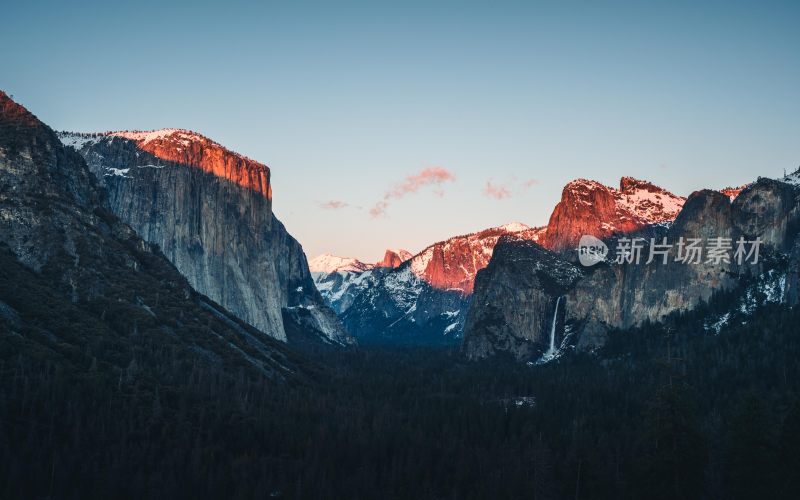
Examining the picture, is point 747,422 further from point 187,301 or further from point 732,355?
point 187,301

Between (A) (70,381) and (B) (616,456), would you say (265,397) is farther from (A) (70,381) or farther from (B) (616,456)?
(B) (616,456)

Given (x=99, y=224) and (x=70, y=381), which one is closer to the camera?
(x=70, y=381)

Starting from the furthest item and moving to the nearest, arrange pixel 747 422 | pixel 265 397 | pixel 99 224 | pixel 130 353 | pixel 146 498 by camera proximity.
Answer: pixel 99 224 < pixel 265 397 < pixel 130 353 < pixel 146 498 < pixel 747 422

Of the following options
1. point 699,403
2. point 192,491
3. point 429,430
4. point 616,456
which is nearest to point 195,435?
point 192,491

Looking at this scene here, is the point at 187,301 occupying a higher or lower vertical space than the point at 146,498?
higher

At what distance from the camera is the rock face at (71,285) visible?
143125mm

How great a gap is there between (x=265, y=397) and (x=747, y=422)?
9997 centimetres

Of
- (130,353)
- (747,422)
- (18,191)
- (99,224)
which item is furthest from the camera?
(99,224)

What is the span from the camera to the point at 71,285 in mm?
162750

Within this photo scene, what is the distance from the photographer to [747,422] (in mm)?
85312

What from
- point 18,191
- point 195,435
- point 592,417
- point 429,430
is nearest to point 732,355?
point 592,417

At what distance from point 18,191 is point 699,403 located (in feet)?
494

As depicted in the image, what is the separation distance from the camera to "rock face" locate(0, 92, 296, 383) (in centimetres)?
14312

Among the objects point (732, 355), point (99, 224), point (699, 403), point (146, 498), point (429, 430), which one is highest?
point (99, 224)
